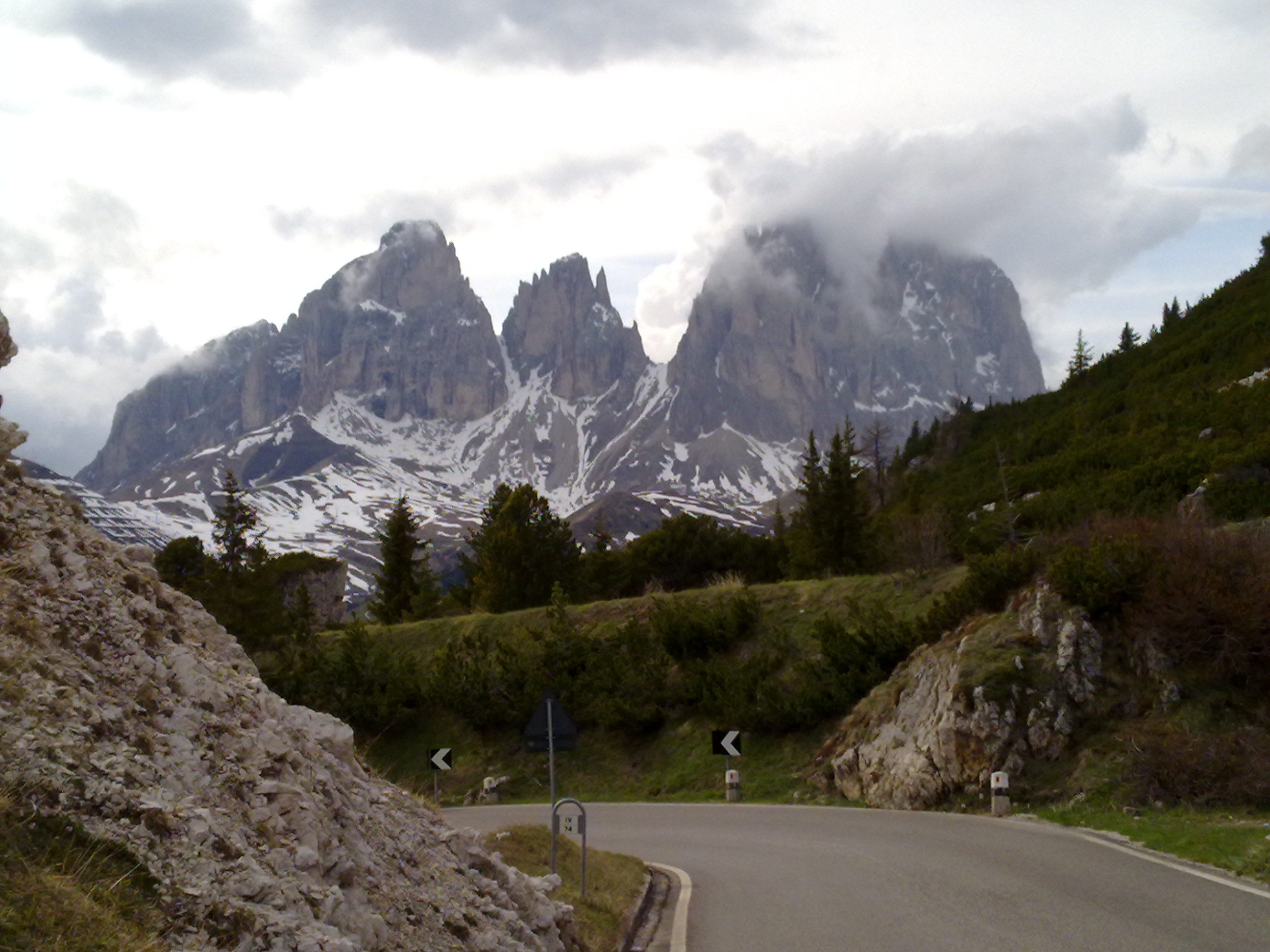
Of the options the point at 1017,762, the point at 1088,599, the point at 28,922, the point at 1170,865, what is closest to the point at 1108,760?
the point at 1017,762

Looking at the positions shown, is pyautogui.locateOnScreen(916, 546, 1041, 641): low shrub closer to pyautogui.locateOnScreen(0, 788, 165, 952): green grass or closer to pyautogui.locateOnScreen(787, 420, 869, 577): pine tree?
pyautogui.locateOnScreen(787, 420, 869, 577): pine tree

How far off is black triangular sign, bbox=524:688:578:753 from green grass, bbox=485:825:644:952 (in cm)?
125

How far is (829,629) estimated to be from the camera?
25.1 metres

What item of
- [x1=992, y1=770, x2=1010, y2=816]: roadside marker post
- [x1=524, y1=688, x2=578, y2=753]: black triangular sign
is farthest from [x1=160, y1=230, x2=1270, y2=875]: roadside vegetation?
[x1=524, y1=688, x2=578, y2=753]: black triangular sign

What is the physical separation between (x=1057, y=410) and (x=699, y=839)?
43.5 metres

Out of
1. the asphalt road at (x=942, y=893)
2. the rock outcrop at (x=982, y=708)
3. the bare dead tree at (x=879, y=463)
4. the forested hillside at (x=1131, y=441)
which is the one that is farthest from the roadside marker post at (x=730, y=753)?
the bare dead tree at (x=879, y=463)

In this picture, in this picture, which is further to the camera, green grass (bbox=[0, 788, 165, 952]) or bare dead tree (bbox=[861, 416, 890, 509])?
bare dead tree (bbox=[861, 416, 890, 509])

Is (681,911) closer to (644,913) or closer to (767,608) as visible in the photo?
(644,913)

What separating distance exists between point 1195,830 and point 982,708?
5.76 m

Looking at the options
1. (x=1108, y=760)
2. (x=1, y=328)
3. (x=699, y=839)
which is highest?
(x=1, y=328)

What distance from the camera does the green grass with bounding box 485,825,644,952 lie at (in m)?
9.34

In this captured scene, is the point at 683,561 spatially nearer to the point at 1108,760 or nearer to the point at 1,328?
the point at 1108,760

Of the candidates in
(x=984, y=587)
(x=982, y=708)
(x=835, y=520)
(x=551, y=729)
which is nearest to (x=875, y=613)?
(x=984, y=587)

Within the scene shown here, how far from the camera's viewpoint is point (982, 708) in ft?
59.5
